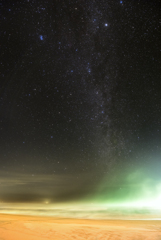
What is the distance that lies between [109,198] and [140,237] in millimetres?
75080

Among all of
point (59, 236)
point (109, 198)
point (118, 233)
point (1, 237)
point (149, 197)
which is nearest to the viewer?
point (1, 237)

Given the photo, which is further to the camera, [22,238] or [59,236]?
[59,236]

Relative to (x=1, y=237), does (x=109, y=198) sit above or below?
below

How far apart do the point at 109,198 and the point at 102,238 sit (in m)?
75.6

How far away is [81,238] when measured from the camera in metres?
8.40

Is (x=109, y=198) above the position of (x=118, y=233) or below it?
below

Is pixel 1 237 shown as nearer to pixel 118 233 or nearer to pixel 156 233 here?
pixel 118 233

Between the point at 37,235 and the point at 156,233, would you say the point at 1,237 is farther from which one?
the point at 156,233

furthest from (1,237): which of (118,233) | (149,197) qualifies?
(149,197)

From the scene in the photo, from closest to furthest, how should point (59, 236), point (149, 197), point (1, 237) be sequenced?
point (1, 237), point (59, 236), point (149, 197)

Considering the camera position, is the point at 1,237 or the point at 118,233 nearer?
the point at 1,237

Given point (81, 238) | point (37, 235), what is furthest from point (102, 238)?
point (37, 235)

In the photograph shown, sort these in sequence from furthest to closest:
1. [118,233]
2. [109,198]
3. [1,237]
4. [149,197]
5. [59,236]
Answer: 1. [109,198]
2. [149,197]
3. [118,233]
4. [59,236]
5. [1,237]

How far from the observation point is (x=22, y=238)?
26.9 feet
